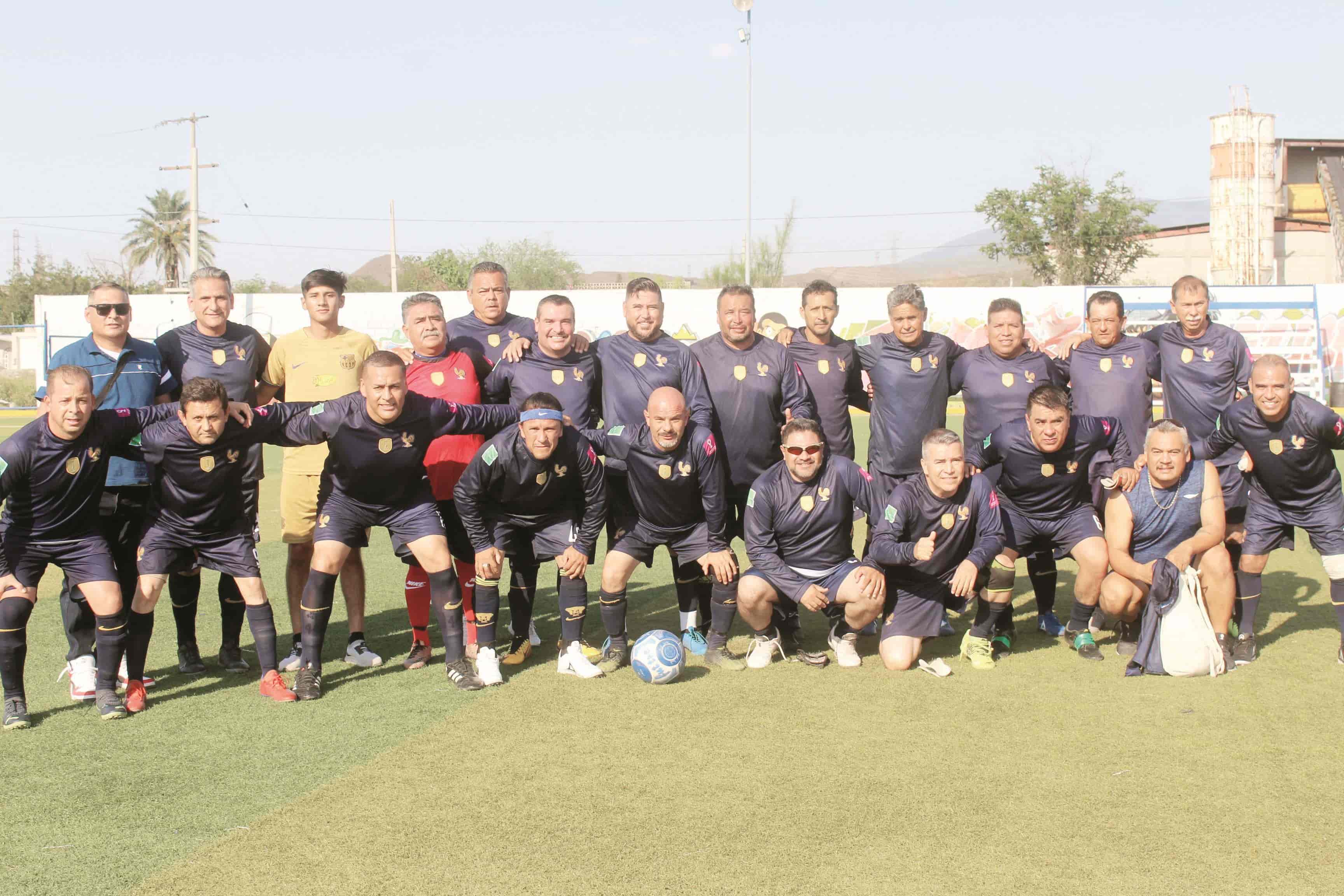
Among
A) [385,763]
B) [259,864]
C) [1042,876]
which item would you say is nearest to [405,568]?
[385,763]

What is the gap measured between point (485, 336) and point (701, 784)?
3562mm

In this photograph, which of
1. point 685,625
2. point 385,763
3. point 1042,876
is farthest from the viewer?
point 685,625

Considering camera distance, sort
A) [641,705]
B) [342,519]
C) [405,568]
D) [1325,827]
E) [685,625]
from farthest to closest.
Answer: [405,568] → [685,625] → [342,519] → [641,705] → [1325,827]

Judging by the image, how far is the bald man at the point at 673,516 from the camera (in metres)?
6.45

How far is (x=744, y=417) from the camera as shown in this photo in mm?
6918

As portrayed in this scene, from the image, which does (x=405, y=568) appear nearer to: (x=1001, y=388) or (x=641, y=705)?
(x=641, y=705)

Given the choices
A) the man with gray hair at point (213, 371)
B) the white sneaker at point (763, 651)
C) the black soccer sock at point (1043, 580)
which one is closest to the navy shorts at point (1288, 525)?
the black soccer sock at point (1043, 580)

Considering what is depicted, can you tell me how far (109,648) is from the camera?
5648mm

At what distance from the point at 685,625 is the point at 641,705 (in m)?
1.26

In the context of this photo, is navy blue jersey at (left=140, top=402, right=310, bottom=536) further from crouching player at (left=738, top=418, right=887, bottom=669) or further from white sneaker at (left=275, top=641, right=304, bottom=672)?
crouching player at (left=738, top=418, right=887, bottom=669)

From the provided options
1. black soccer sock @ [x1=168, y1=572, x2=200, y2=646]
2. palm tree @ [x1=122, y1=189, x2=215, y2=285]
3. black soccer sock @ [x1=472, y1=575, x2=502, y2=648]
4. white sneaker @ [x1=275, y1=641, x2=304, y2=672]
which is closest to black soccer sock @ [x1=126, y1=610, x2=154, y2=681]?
black soccer sock @ [x1=168, y1=572, x2=200, y2=646]

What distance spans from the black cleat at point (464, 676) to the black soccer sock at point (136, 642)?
5.12 ft

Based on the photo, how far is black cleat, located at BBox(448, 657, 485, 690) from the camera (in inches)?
237

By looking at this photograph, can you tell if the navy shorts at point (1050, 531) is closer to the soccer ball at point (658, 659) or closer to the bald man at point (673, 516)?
the bald man at point (673, 516)
